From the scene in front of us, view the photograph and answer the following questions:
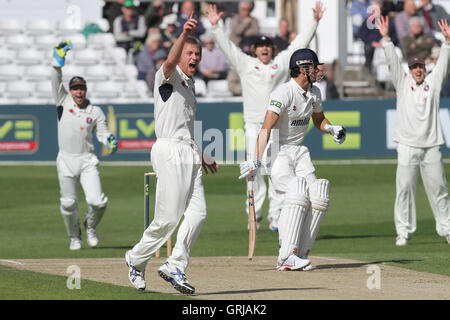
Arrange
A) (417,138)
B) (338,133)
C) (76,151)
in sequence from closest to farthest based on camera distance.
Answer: (338,133)
(417,138)
(76,151)

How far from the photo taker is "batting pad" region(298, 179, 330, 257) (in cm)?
1125

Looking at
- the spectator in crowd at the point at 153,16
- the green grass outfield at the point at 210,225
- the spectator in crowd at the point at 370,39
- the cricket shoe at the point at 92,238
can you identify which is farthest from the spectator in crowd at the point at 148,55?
the cricket shoe at the point at 92,238

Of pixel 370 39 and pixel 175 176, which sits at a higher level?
pixel 370 39

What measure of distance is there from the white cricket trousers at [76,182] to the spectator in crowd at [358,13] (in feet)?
52.3

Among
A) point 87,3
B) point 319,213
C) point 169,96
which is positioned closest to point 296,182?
point 319,213

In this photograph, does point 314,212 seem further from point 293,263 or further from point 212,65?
point 212,65

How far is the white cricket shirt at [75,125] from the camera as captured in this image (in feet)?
47.8

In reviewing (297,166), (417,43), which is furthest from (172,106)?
(417,43)

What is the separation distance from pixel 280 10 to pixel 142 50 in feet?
18.2

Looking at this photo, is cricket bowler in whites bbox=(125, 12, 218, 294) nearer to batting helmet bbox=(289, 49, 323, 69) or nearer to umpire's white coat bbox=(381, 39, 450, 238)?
batting helmet bbox=(289, 49, 323, 69)

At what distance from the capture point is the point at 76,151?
574 inches

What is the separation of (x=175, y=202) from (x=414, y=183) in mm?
5807

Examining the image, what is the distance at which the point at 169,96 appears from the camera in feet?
30.9

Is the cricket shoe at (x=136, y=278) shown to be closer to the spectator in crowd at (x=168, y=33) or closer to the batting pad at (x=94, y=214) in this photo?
the batting pad at (x=94, y=214)
